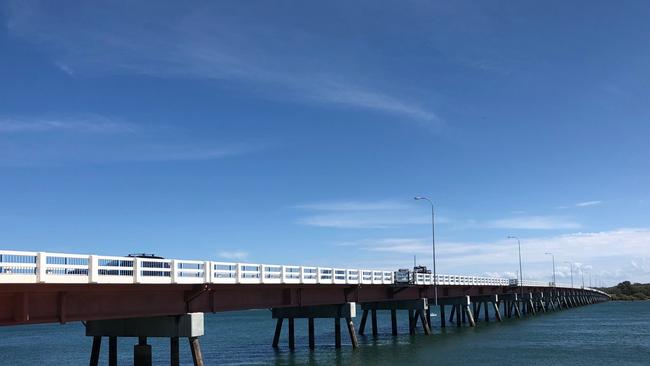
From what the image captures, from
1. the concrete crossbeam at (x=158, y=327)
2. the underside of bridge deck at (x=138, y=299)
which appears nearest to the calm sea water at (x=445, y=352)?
the underside of bridge deck at (x=138, y=299)

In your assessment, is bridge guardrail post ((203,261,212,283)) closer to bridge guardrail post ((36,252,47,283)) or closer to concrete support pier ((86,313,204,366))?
concrete support pier ((86,313,204,366))

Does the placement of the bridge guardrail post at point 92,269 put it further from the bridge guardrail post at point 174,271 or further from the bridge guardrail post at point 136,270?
the bridge guardrail post at point 174,271

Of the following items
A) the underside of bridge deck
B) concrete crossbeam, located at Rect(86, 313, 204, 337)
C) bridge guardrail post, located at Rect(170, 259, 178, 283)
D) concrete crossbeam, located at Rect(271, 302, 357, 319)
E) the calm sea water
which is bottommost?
the calm sea water

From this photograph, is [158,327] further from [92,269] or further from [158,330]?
[92,269]

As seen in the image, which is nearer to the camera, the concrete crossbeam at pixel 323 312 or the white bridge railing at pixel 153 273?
the white bridge railing at pixel 153 273

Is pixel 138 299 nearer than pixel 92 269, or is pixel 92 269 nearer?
pixel 92 269

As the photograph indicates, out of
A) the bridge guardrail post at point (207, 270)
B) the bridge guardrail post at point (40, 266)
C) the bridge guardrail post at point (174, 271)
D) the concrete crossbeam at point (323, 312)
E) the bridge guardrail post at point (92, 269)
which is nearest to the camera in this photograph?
the bridge guardrail post at point (40, 266)

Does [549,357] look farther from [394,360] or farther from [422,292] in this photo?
[422,292]

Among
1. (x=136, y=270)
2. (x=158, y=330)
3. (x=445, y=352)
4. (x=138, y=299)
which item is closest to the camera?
(x=136, y=270)

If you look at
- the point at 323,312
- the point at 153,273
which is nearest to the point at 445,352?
the point at 323,312

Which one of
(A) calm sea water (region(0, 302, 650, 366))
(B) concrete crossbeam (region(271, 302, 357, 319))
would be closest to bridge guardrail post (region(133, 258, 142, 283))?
(A) calm sea water (region(0, 302, 650, 366))

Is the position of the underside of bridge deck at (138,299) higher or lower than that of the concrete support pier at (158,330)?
higher

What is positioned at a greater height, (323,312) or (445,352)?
(323,312)

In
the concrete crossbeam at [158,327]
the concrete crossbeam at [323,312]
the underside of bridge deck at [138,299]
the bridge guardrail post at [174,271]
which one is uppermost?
the bridge guardrail post at [174,271]
